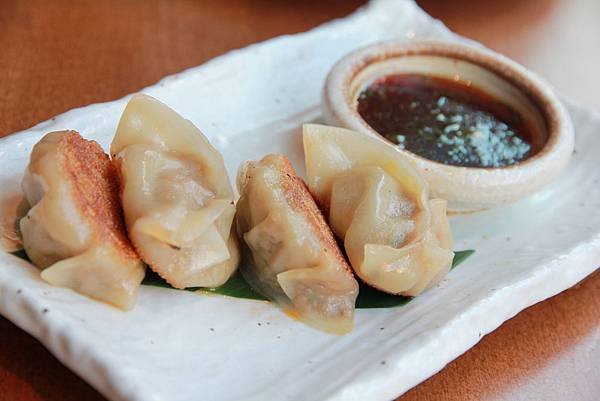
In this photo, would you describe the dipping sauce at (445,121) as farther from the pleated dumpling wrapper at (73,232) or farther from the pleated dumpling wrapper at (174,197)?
the pleated dumpling wrapper at (73,232)

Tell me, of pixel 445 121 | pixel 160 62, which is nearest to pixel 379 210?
pixel 445 121

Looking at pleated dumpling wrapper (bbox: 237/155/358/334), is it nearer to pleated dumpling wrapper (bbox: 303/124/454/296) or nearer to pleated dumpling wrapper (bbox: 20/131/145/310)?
pleated dumpling wrapper (bbox: 303/124/454/296)

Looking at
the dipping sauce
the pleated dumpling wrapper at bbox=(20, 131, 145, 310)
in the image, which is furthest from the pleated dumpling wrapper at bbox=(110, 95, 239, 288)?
the dipping sauce

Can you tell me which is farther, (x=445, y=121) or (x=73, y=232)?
(x=445, y=121)

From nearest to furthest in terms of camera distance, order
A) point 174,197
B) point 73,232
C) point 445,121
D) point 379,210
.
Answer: point 73,232 < point 174,197 < point 379,210 < point 445,121

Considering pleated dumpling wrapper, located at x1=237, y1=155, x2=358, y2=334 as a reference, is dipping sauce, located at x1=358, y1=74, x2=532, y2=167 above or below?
below

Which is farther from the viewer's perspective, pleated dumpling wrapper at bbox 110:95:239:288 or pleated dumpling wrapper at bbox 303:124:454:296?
pleated dumpling wrapper at bbox 303:124:454:296

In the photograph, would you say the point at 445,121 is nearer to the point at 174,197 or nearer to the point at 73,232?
the point at 174,197
